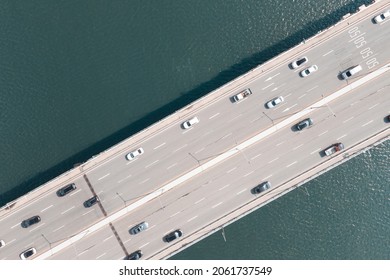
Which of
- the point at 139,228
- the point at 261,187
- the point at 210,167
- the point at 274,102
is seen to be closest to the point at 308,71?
the point at 274,102

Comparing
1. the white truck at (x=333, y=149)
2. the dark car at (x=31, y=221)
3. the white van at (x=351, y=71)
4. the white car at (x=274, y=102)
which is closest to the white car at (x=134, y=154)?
the dark car at (x=31, y=221)

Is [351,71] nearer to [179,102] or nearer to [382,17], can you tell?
[382,17]

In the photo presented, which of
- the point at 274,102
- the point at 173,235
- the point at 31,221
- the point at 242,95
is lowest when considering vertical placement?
the point at 173,235

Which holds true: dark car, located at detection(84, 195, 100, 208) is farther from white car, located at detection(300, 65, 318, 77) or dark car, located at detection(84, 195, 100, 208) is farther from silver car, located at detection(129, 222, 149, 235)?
white car, located at detection(300, 65, 318, 77)

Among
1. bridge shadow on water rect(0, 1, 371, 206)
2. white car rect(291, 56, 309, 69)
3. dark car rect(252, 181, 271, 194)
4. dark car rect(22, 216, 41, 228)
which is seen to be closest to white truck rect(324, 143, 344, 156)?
dark car rect(252, 181, 271, 194)

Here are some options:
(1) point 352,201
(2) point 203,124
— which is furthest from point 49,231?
(1) point 352,201

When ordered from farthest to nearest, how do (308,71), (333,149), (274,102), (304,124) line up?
(308,71)
(274,102)
(304,124)
(333,149)
